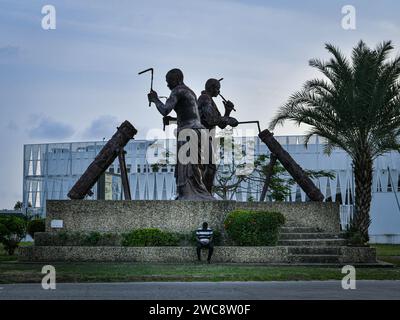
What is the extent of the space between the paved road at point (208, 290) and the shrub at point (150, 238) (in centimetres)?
608

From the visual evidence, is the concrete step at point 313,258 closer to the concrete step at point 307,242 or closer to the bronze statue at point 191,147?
Result: the concrete step at point 307,242

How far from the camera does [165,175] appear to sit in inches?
2645

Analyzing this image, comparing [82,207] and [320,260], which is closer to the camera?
[320,260]

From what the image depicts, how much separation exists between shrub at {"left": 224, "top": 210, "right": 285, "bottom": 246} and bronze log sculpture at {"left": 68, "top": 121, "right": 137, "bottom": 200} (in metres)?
4.51

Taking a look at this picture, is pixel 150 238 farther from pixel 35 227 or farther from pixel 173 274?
pixel 35 227

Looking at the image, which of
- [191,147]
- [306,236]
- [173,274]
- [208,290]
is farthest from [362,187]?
[208,290]

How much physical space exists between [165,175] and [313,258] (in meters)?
48.7

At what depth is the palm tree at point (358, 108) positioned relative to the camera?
2577cm

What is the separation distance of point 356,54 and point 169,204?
10.8 meters

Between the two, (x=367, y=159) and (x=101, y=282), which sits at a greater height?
(x=367, y=159)

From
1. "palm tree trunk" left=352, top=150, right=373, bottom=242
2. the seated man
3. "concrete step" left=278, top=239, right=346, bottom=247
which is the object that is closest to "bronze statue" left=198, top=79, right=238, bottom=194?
"concrete step" left=278, top=239, right=346, bottom=247

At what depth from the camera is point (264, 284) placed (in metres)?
12.9

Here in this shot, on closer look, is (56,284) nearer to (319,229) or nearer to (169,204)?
(169,204)
